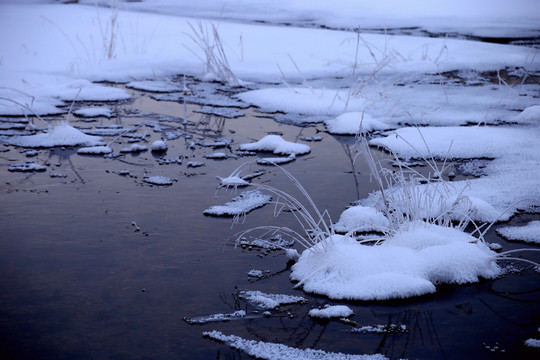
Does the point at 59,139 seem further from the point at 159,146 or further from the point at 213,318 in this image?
the point at 213,318

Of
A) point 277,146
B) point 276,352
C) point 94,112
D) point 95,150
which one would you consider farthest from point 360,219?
point 94,112

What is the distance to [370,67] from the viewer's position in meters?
6.80

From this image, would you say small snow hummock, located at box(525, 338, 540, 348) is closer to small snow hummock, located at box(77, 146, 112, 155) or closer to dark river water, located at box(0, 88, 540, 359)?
dark river water, located at box(0, 88, 540, 359)

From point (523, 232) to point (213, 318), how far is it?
156 cm

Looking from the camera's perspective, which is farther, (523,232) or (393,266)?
(523,232)

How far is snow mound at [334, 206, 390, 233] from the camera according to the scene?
2.96 m

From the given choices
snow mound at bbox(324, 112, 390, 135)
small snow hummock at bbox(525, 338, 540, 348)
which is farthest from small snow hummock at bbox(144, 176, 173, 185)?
small snow hummock at bbox(525, 338, 540, 348)

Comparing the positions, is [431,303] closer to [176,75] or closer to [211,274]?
[211,274]

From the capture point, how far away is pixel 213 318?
218cm

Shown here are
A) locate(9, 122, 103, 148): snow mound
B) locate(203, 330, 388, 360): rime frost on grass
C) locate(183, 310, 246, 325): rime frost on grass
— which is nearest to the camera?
locate(203, 330, 388, 360): rime frost on grass

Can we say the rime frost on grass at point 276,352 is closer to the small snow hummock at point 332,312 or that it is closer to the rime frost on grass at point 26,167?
the small snow hummock at point 332,312

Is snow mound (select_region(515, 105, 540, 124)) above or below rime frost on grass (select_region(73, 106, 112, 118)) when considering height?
above

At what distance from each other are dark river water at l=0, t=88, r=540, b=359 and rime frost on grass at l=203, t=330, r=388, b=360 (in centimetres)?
3

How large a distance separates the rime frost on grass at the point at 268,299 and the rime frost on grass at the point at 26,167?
195 centimetres
